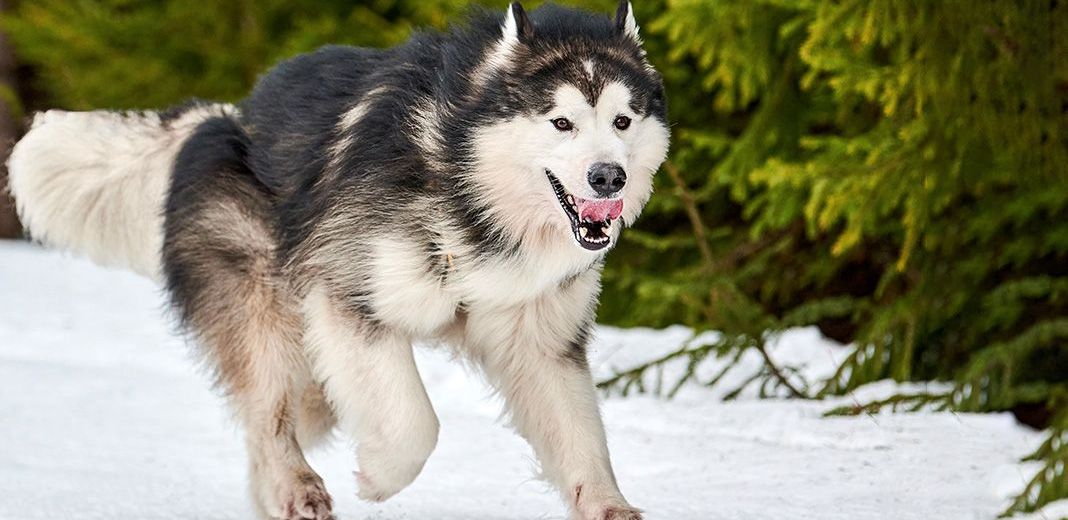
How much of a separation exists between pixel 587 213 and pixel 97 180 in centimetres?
244

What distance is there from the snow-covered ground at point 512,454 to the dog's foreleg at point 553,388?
239 mm

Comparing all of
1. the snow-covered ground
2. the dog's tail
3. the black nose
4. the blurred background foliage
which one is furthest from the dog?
the blurred background foliage

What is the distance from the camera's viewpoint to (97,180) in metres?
5.79

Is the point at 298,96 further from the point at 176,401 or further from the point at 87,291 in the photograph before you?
the point at 87,291

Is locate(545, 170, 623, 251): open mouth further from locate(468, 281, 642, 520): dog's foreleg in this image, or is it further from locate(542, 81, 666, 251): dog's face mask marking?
locate(468, 281, 642, 520): dog's foreleg

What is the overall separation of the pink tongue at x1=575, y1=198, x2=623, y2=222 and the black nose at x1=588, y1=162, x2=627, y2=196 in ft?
0.53

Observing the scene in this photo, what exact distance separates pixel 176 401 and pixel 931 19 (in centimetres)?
460

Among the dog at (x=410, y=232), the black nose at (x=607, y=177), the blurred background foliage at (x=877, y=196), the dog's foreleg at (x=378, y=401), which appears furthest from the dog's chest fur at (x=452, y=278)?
the blurred background foliage at (x=877, y=196)

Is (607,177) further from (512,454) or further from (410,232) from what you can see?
Answer: (512,454)

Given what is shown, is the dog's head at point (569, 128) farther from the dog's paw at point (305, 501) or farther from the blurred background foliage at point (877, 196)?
the blurred background foliage at point (877, 196)

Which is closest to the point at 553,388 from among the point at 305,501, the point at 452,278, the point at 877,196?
the point at 452,278

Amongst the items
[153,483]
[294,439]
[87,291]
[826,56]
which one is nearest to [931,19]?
[826,56]

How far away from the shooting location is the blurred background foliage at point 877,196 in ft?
20.2

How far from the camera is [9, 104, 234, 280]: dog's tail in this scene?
576 cm
